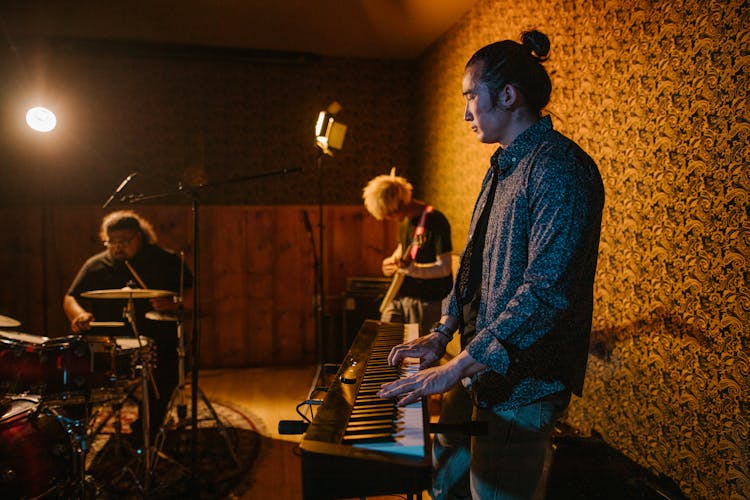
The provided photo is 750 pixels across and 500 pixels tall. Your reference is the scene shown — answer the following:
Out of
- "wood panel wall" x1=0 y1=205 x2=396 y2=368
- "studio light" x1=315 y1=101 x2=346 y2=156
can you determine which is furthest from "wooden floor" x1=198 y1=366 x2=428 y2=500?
"studio light" x1=315 y1=101 x2=346 y2=156

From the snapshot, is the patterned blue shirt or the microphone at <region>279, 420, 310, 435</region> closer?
the patterned blue shirt

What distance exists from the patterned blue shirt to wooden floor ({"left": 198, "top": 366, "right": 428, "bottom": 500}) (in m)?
1.73

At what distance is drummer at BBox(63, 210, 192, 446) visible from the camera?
329 centimetres

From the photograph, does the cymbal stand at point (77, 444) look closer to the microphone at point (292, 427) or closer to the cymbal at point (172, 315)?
the cymbal at point (172, 315)

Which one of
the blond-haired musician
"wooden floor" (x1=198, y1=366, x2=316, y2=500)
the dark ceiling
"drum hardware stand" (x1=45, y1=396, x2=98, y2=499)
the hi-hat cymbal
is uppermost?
the dark ceiling

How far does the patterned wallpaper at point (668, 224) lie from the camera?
5.82 feet

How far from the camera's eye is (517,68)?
1291 millimetres

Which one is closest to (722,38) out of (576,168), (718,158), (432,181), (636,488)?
(718,158)

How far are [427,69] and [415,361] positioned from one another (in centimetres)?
434

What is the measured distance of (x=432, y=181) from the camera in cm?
514

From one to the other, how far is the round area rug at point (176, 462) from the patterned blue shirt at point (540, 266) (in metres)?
1.79

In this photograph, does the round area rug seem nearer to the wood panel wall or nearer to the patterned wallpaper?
the wood panel wall

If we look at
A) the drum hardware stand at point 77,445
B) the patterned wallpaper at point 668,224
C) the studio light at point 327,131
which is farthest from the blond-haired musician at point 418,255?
the drum hardware stand at point 77,445

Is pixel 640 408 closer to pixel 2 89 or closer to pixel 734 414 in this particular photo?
pixel 734 414
